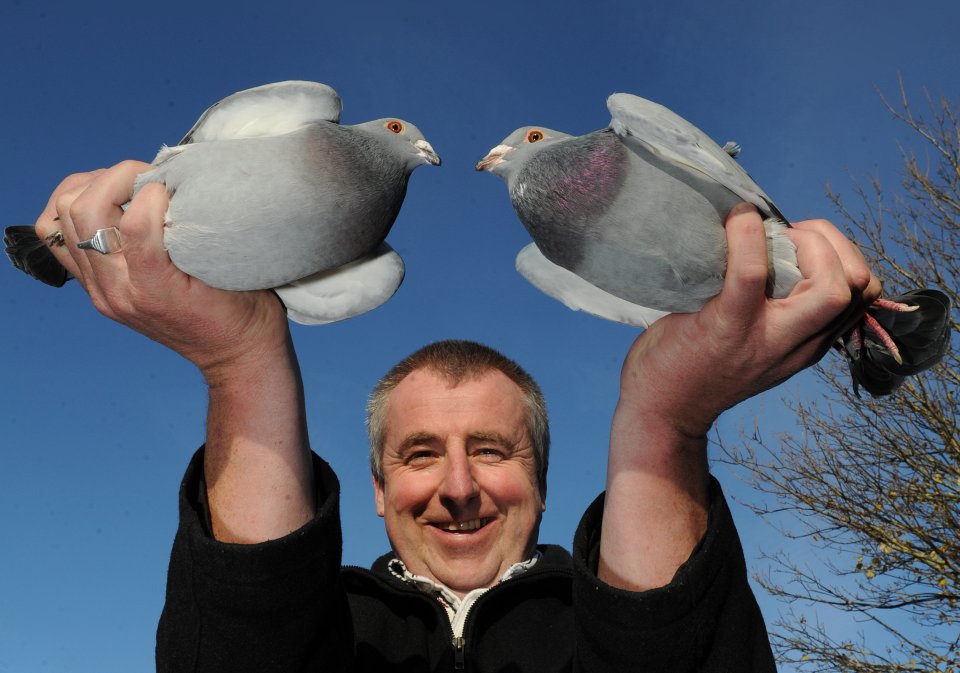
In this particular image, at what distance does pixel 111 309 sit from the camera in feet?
8.73

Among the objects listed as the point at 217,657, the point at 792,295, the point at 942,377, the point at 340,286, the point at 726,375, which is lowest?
the point at 217,657

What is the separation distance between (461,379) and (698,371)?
1756 millimetres

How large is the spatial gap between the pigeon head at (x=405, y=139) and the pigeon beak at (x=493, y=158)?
7.4 inches

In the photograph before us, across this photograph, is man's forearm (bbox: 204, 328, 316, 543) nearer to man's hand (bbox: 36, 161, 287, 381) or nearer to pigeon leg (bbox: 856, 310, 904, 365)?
man's hand (bbox: 36, 161, 287, 381)

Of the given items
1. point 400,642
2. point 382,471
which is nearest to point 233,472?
point 400,642

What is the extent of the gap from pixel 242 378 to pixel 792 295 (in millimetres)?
1703

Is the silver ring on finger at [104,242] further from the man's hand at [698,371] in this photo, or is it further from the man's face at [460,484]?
the man's face at [460,484]

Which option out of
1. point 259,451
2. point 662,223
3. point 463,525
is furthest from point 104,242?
point 463,525

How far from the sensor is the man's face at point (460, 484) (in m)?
3.86

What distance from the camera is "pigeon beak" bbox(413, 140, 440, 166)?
10.1 feet

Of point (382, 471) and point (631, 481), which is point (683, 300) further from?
point (382, 471)

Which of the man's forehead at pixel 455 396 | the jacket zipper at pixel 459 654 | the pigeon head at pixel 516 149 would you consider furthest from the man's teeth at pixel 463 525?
the pigeon head at pixel 516 149

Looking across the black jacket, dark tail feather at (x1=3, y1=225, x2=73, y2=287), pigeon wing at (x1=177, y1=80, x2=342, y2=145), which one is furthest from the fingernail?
dark tail feather at (x1=3, y1=225, x2=73, y2=287)

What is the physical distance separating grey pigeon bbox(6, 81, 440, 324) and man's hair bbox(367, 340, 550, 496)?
1.28 meters
